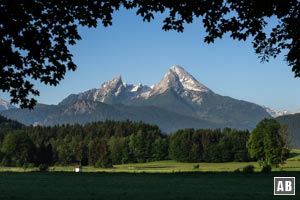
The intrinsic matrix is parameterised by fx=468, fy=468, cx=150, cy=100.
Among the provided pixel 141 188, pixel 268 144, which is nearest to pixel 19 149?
pixel 268 144

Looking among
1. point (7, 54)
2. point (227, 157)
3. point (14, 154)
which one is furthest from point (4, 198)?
point (227, 157)

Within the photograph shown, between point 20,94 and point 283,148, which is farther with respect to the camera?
point 283,148

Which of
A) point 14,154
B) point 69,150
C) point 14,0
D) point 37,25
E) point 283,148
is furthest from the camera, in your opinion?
point 69,150

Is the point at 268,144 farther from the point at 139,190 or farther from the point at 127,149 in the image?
the point at 139,190

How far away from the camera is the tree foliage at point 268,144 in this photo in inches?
4916

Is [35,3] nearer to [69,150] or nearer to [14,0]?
[14,0]

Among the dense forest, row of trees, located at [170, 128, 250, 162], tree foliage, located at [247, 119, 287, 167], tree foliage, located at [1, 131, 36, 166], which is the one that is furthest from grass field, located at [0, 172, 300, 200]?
row of trees, located at [170, 128, 250, 162]

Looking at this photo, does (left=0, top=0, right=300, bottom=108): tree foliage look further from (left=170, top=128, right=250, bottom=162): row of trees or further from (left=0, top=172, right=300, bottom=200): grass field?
(left=170, top=128, right=250, bottom=162): row of trees

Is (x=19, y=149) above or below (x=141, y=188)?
above

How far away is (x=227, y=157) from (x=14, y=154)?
3067 inches

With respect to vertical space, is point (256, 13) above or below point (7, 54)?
above

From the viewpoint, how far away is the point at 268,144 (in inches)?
4966

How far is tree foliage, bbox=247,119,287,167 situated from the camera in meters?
125

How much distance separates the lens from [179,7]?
1625 cm
